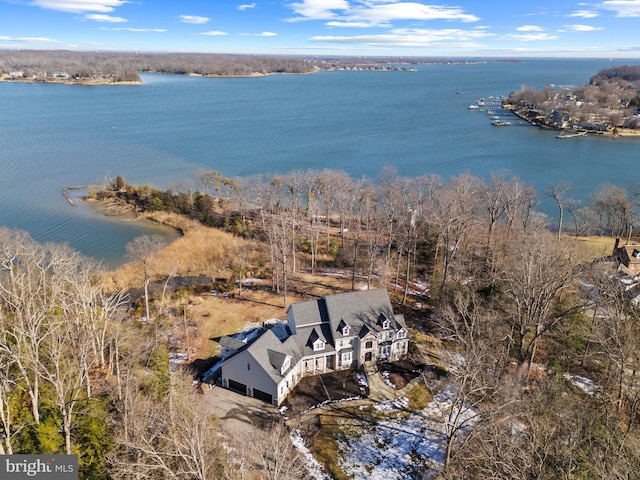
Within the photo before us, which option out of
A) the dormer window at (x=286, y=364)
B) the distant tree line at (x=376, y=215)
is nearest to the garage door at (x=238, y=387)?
the dormer window at (x=286, y=364)

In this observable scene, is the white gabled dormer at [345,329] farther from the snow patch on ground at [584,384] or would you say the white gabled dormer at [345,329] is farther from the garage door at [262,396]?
the snow patch on ground at [584,384]

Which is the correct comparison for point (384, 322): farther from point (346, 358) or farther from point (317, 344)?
point (317, 344)

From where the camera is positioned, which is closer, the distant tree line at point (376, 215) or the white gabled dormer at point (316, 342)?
the white gabled dormer at point (316, 342)

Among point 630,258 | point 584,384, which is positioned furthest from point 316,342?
point 630,258

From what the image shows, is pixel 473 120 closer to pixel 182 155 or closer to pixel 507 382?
pixel 182 155

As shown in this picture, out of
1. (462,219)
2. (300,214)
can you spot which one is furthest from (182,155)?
(462,219)
